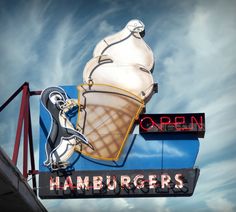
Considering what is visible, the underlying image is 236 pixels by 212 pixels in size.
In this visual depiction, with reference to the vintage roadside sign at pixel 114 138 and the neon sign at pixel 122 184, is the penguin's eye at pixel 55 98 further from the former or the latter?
the neon sign at pixel 122 184

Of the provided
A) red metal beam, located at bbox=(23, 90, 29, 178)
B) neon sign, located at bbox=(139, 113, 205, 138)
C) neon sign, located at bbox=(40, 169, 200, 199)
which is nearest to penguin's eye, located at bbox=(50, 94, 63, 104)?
red metal beam, located at bbox=(23, 90, 29, 178)

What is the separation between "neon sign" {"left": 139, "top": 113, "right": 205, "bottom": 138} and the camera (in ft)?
82.9

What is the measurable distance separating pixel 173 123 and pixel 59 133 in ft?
20.3

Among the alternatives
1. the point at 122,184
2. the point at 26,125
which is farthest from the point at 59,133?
the point at 122,184

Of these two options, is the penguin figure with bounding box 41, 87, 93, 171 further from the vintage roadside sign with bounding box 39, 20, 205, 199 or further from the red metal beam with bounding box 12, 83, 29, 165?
the red metal beam with bounding box 12, 83, 29, 165

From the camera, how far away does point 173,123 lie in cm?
2555

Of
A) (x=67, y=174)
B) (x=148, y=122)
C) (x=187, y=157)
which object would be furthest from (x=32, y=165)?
(x=187, y=157)

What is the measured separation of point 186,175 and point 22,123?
8.84 meters

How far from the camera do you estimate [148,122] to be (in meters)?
25.8

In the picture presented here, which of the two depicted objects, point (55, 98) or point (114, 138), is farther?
point (55, 98)

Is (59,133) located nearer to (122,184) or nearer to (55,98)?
(55,98)

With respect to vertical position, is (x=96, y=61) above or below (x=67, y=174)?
above

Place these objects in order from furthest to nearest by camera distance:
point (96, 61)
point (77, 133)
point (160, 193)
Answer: point (96, 61) < point (77, 133) < point (160, 193)

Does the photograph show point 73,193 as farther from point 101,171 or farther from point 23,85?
point 23,85
